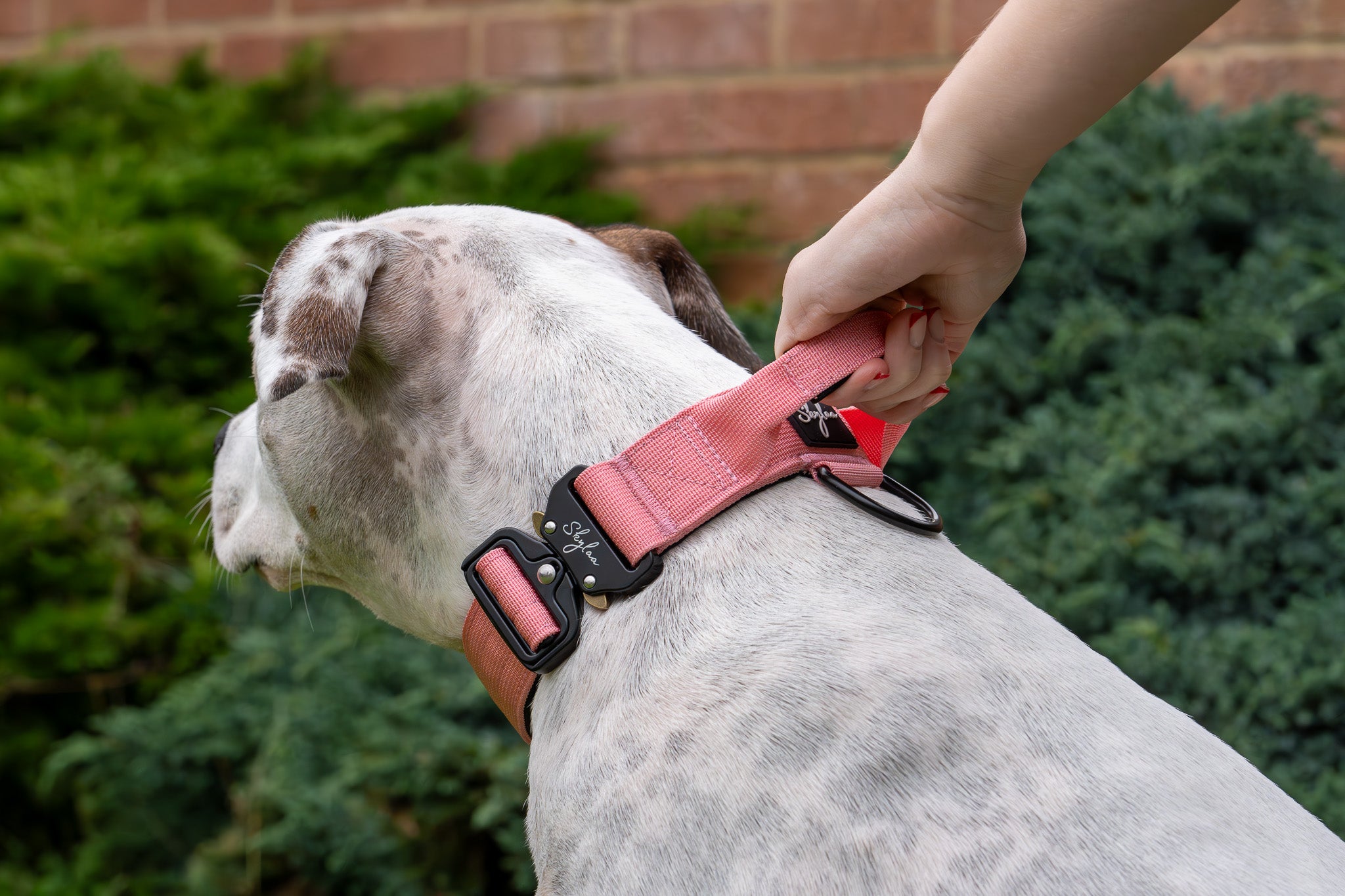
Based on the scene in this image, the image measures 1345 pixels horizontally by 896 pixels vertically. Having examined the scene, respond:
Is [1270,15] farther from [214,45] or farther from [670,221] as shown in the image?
[214,45]

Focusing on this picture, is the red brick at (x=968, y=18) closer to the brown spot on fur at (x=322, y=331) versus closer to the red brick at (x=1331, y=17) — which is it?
the red brick at (x=1331, y=17)

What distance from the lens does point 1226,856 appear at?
1230mm

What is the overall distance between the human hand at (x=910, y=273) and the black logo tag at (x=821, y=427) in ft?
0.08

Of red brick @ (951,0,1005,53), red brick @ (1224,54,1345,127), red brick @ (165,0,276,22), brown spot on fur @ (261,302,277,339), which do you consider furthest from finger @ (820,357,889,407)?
red brick @ (165,0,276,22)

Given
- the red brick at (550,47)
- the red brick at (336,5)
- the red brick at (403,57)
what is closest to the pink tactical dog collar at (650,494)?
the red brick at (550,47)

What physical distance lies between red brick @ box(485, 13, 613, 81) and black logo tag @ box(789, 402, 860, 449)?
10.5 ft

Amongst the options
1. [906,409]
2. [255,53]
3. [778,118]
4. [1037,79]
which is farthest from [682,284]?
[255,53]

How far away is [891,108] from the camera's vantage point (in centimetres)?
402

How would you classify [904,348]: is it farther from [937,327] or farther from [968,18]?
[968,18]

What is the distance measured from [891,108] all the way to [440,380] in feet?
9.33

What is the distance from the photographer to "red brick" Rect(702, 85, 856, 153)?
4.11 m

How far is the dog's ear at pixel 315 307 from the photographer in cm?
145

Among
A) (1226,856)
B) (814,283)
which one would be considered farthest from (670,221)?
→ (1226,856)

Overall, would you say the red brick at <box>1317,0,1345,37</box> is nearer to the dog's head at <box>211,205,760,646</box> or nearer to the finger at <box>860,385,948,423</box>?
the finger at <box>860,385,948,423</box>
